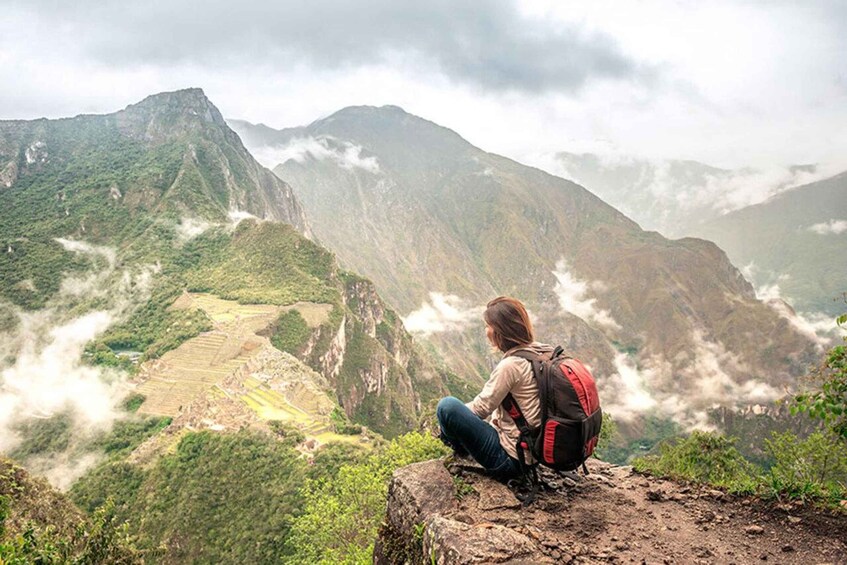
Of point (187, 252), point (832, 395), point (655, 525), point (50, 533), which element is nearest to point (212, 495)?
point (50, 533)

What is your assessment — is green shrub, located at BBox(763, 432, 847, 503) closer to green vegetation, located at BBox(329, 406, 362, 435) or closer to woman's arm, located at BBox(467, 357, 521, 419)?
woman's arm, located at BBox(467, 357, 521, 419)

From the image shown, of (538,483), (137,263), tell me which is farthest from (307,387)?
(137,263)

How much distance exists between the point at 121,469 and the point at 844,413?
58813mm

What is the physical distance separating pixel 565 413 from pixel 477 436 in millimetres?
1302

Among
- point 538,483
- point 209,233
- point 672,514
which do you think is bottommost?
point 209,233

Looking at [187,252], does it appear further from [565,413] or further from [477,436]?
[565,413]

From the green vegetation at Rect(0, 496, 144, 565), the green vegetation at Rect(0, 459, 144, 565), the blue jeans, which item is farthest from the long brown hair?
the green vegetation at Rect(0, 496, 144, 565)

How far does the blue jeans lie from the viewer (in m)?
5.93

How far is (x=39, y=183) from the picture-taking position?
175 metres

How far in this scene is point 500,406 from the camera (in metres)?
5.95

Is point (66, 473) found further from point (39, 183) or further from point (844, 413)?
point (39, 183)

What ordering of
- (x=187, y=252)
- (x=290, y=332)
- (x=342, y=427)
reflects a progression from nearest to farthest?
(x=342, y=427) < (x=290, y=332) < (x=187, y=252)

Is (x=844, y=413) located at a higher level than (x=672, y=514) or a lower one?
higher

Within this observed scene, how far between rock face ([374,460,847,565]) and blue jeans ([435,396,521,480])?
295 mm
